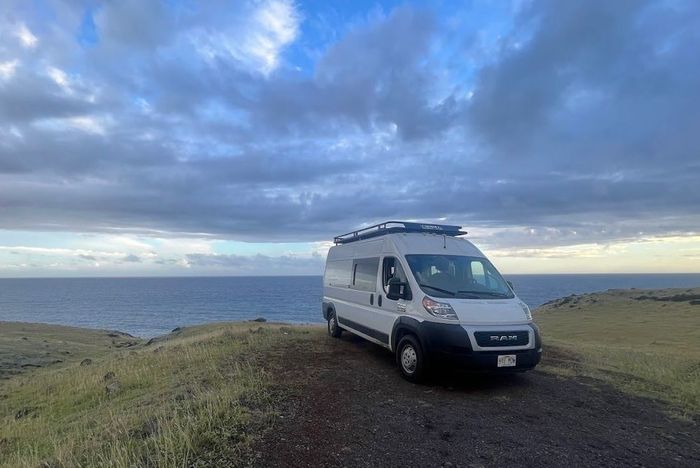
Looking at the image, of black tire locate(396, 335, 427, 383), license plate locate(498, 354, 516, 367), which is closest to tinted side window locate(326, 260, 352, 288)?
black tire locate(396, 335, 427, 383)

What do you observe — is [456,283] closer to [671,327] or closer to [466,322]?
[466,322]

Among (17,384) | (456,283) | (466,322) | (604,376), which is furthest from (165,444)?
(17,384)

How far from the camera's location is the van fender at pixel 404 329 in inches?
305

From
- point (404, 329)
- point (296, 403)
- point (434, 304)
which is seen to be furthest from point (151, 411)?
point (434, 304)

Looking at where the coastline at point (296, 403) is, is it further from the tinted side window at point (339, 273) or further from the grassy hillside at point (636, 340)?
the tinted side window at point (339, 273)

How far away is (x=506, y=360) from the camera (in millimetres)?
7398

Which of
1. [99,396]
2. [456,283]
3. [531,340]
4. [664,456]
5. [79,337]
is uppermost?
[456,283]

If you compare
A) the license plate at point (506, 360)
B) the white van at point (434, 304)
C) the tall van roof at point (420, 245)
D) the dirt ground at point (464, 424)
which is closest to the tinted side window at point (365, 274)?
the white van at point (434, 304)

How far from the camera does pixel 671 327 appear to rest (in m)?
22.9

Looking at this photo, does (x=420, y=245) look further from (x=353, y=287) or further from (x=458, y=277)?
(x=353, y=287)

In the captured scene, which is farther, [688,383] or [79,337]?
[79,337]

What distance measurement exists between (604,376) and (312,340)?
697 centimetres

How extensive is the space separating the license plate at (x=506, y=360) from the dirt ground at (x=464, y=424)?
1.68 feet

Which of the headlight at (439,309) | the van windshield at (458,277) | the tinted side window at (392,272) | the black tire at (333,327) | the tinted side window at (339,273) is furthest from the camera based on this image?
the black tire at (333,327)
